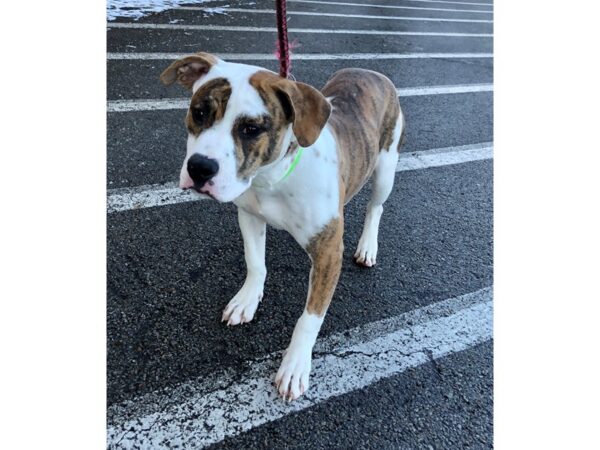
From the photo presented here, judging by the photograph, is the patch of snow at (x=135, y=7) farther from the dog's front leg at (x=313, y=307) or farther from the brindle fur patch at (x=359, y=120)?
the dog's front leg at (x=313, y=307)

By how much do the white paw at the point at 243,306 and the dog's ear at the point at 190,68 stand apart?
1.07 meters

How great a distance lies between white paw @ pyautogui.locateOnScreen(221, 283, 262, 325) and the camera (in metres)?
2.65

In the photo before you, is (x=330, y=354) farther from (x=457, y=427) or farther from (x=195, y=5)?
(x=195, y=5)

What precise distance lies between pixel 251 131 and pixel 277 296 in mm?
1219

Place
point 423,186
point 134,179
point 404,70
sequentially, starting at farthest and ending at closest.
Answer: point 404,70
point 423,186
point 134,179

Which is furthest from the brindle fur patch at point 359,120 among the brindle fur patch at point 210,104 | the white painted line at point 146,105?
the white painted line at point 146,105

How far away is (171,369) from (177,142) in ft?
7.65

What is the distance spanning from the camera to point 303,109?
2.01 m

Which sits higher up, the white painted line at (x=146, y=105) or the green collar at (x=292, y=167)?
the white painted line at (x=146, y=105)

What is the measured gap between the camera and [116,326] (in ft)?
8.29

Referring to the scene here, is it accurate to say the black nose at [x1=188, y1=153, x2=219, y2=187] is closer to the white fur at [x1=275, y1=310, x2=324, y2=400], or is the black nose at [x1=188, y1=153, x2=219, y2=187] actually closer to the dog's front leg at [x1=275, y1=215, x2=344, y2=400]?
the dog's front leg at [x1=275, y1=215, x2=344, y2=400]

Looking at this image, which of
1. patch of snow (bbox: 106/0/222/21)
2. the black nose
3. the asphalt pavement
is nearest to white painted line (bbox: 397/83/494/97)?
the asphalt pavement

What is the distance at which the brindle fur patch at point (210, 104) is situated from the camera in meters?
1.90

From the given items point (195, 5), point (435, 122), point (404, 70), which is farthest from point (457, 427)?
point (195, 5)
